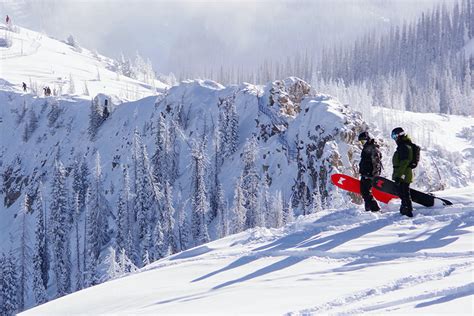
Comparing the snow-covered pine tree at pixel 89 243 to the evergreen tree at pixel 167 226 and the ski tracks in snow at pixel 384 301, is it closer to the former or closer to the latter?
the evergreen tree at pixel 167 226

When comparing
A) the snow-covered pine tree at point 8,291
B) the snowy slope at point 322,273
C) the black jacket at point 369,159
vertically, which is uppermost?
the black jacket at point 369,159

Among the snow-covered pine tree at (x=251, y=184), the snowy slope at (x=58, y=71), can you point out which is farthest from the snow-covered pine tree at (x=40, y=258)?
the snowy slope at (x=58, y=71)

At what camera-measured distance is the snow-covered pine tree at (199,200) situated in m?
64.3

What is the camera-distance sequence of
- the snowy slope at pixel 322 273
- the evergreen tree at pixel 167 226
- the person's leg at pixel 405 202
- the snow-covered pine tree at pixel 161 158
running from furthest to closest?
the snow-covered pine tree at pixel 161 158 < the evergreen tree at pixel 167 226 < the person's leg at pixel 405 202 < the snowy slope at pixel 322 273

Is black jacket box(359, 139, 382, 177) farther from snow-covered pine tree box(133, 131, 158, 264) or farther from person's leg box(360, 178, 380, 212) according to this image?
snow-covered pine tree box(133, 131, 158, 264)

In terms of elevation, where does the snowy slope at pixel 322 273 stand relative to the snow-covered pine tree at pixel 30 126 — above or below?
below

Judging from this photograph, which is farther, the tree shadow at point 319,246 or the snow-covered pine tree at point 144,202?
the snow-covered pine tree at point 144,202

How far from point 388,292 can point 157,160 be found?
66483 mm

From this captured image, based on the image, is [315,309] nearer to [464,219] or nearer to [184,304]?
[184,304]

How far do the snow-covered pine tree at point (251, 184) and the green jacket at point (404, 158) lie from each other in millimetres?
46921

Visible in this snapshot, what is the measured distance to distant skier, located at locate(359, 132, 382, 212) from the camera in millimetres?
18422

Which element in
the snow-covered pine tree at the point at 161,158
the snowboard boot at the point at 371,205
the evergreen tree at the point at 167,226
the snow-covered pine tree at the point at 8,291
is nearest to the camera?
the snowboard boot at the point at 371,205

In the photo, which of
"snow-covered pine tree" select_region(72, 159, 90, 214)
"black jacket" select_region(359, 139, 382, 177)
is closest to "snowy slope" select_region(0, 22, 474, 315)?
"black jacket" select_region(359, 139, 382, 177)

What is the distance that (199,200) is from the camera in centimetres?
6612
